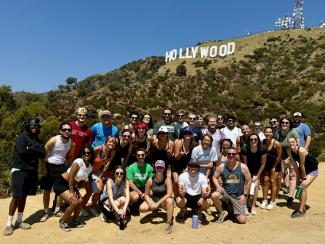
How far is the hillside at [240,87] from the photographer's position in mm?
38638

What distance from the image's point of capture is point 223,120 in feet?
29.9

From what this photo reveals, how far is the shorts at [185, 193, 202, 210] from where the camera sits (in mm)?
7020

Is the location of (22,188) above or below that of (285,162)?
below

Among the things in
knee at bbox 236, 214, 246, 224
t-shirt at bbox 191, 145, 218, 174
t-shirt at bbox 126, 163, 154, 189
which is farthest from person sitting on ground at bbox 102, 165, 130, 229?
knee at bbox 236, 214, 246, 224

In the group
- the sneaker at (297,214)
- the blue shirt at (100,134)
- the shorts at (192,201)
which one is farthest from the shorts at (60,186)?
the sneaker at (297,214)

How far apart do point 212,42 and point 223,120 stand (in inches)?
3167

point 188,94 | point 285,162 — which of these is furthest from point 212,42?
point 285,162

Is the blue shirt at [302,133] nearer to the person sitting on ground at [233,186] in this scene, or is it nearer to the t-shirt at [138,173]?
the person sitting on ground at [233,186]

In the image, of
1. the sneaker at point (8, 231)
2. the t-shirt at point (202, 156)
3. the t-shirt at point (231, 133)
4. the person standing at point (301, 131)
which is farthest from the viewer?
the person standing at point (301, 131)

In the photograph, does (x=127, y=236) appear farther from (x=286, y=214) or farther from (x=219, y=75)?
(x=219, y=75)

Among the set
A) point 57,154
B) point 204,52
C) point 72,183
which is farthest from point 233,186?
point 204,52

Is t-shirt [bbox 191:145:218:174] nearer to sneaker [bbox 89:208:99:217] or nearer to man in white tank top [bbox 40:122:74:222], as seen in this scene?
sneaker [bbox 89:208:99:217]

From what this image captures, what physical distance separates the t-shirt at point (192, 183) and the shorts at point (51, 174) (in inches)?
89.7

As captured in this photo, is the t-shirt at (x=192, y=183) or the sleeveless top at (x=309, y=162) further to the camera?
the sleeveless top at (x=309, y=162)
